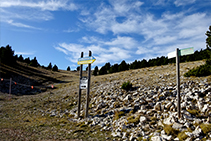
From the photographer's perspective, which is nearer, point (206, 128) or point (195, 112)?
point (206, 128)

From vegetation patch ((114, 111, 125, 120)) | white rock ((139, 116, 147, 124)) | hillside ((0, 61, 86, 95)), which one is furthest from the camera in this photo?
hillside ((0, 61, 86, 95))

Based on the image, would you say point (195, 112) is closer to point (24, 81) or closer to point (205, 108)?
point (205, 108)

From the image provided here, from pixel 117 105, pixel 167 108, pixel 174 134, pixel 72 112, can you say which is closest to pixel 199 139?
pixel 174 134

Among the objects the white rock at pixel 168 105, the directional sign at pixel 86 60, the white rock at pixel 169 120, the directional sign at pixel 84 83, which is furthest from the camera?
the directional sign at pixel 84 83

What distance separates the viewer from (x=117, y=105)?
13.3 meters

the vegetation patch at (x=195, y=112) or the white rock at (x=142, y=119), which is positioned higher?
the vegetation patch at (x=195, y=112)

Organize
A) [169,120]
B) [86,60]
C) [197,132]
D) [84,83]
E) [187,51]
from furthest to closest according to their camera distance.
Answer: [86,60] < [84,83] < [187,51] < [169,120] < [197,132]

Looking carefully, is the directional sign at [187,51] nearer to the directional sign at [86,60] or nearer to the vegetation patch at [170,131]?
the vegetation patch at [170,131]

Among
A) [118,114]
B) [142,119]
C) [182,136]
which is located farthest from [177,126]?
[118,114]

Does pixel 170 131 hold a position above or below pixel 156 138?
above

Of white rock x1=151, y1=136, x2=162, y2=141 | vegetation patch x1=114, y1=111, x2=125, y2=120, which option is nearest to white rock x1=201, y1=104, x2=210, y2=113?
white rock x1=151, y1=136, x2=162, y2=141

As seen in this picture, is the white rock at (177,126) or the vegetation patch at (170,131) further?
the white rock at (177,126)

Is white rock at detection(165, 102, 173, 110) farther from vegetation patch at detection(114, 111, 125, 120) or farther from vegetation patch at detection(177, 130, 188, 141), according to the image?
vegetation patch at detection(114, 111, 125, 120)

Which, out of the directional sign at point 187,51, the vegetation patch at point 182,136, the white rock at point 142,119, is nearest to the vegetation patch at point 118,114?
the white rock at point 142,119
